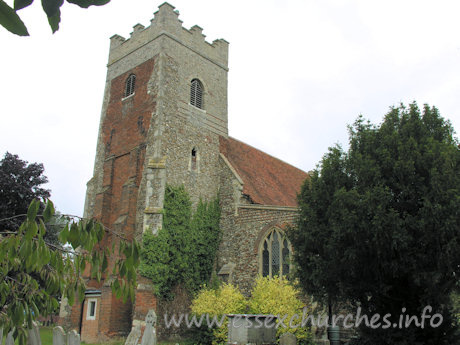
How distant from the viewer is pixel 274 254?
18469 millimetres

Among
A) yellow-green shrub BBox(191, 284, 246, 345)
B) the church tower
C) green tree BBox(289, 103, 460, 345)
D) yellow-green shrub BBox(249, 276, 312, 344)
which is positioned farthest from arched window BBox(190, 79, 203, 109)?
green tree BBox(289, 103, 460, 345)

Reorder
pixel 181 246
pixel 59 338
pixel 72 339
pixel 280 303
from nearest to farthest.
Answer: pixel 59 338
pixel 72 339
pixel 280 303
pixel 181 246

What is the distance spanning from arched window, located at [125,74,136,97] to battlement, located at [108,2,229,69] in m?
1.48

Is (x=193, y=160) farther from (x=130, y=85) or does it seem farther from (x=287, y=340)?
(x=287, y=340)

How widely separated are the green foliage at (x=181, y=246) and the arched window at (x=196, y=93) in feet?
16.1

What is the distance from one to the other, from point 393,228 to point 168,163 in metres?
11.3

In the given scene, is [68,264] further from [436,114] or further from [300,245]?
[436,114]

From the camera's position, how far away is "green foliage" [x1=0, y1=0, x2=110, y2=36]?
1.41m

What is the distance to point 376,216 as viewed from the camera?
33.3 feet

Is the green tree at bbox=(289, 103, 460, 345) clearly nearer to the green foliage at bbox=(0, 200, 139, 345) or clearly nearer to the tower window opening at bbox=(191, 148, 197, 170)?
the green foliage at bbox=(0, 200, 139, 345)

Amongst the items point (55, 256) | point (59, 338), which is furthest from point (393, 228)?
point (55, 256)

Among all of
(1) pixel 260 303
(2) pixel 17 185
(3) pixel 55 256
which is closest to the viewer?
(3) pixel 55 256

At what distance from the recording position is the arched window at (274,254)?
718 inches

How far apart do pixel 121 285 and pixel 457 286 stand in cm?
958
